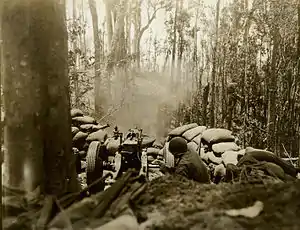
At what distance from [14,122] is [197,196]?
1394mm

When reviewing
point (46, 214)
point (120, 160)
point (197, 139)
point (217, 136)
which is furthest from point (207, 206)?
point (197, 139)

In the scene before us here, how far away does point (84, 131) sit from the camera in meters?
6.93

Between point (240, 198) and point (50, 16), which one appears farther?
point (50, 16)

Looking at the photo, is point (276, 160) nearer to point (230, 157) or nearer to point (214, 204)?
point (230, 157)

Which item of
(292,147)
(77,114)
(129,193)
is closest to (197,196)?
(129,193)

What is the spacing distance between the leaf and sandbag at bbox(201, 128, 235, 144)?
3889 millimetres

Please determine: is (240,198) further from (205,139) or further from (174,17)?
(174,17)

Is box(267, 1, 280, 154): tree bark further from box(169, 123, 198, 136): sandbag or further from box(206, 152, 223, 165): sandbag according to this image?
box(169, 123, 198, 136): sandbag

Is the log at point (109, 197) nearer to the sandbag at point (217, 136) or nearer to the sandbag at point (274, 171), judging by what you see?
the sandbag at point (274, 171)

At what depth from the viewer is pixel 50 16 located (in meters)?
2.95

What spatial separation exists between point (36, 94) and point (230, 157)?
3283 millimetres

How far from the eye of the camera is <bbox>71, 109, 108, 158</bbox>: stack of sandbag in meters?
6.64

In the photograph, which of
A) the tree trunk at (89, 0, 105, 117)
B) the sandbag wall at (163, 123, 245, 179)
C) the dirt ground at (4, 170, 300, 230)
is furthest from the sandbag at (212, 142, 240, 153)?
the dirt ground at (4, 170, 300, 230)

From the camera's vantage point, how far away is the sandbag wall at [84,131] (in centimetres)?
663
